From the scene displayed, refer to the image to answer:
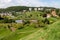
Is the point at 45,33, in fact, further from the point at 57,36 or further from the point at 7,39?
the point at 7,39

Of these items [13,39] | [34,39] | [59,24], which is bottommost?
[13,39]

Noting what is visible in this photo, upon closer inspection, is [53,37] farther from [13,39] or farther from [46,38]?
[13,39]

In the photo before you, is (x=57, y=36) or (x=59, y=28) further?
(x=59, y=28)

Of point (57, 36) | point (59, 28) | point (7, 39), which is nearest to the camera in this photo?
point (57, 36)

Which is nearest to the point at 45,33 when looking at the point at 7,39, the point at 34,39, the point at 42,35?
the point at 42,35

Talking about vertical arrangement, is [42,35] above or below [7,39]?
above

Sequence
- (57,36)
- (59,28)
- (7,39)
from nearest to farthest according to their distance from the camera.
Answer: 1. (57,36)
2. (59,28)
3. (7,39)

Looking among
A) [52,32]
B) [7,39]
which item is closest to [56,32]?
[52,32]

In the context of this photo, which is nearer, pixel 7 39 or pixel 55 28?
pixel 55 28

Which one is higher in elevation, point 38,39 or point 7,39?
point 38,39
